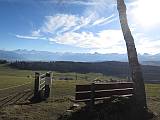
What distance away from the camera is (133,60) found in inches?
645

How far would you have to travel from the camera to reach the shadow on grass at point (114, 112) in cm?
1523

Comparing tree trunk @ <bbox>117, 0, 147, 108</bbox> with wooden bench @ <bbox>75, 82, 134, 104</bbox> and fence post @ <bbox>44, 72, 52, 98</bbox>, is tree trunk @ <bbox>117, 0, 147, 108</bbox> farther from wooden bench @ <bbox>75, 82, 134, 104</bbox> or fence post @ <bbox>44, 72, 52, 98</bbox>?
fence post @ <bbox>44, 72, 52, 98</bbox>

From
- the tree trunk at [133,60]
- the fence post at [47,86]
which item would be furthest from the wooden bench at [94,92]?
the fence post at [47,86]

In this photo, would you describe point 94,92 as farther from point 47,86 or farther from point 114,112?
point 47,86

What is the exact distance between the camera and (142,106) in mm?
16094

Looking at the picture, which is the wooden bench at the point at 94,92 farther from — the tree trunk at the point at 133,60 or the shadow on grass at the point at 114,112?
the tree trunk at the point at 133,60

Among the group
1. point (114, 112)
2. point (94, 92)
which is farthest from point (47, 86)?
point (114, 112)

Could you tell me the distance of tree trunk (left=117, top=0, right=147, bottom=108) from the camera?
16328 mm

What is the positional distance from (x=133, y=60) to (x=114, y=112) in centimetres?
271

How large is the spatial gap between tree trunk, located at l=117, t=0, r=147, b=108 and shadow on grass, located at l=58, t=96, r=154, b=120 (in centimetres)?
43

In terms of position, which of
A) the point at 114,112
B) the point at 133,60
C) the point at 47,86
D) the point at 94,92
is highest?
the point at 133,60

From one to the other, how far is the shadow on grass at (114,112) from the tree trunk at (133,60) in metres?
0.43

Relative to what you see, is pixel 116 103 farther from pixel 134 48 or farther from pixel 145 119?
pixel 134 48

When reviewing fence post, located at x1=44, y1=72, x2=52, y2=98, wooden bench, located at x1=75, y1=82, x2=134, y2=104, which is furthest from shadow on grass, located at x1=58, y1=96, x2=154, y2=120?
fence post, located at x1=44, y1=72, x2=52, y2=98
